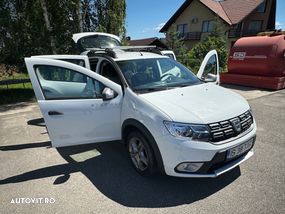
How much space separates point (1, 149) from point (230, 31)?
27819 mm

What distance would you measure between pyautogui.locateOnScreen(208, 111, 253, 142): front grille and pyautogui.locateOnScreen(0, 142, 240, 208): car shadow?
0.76 metres

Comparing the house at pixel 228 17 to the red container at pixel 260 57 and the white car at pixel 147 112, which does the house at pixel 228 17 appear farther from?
the white car at pixel 147 112

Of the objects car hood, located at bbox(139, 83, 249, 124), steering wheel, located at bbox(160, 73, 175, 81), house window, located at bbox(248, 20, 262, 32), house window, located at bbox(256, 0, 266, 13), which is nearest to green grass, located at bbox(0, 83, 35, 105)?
steering wheel, located at bbox(160, 73, 175, 81)

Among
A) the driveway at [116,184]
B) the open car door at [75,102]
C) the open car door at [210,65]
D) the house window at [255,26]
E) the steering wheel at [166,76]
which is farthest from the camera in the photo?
the house window at [255,26]

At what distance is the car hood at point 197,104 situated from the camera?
2.53 m

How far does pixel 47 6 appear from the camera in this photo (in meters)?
8.46

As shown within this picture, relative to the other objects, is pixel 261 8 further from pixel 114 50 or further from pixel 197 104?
pixel 197 104

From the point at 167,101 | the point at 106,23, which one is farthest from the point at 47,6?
the point at 167,101

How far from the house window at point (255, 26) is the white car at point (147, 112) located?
93.5 ft

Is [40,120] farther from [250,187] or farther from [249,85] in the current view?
[249,85]

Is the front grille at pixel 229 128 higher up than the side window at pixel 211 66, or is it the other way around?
the side window at pixel 211 66

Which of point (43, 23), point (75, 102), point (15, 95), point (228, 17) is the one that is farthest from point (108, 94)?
point (228, 17)

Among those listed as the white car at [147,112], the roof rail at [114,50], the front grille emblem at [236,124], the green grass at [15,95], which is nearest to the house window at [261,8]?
the green grass at [15,95]

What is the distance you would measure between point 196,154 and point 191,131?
0.26 meters
